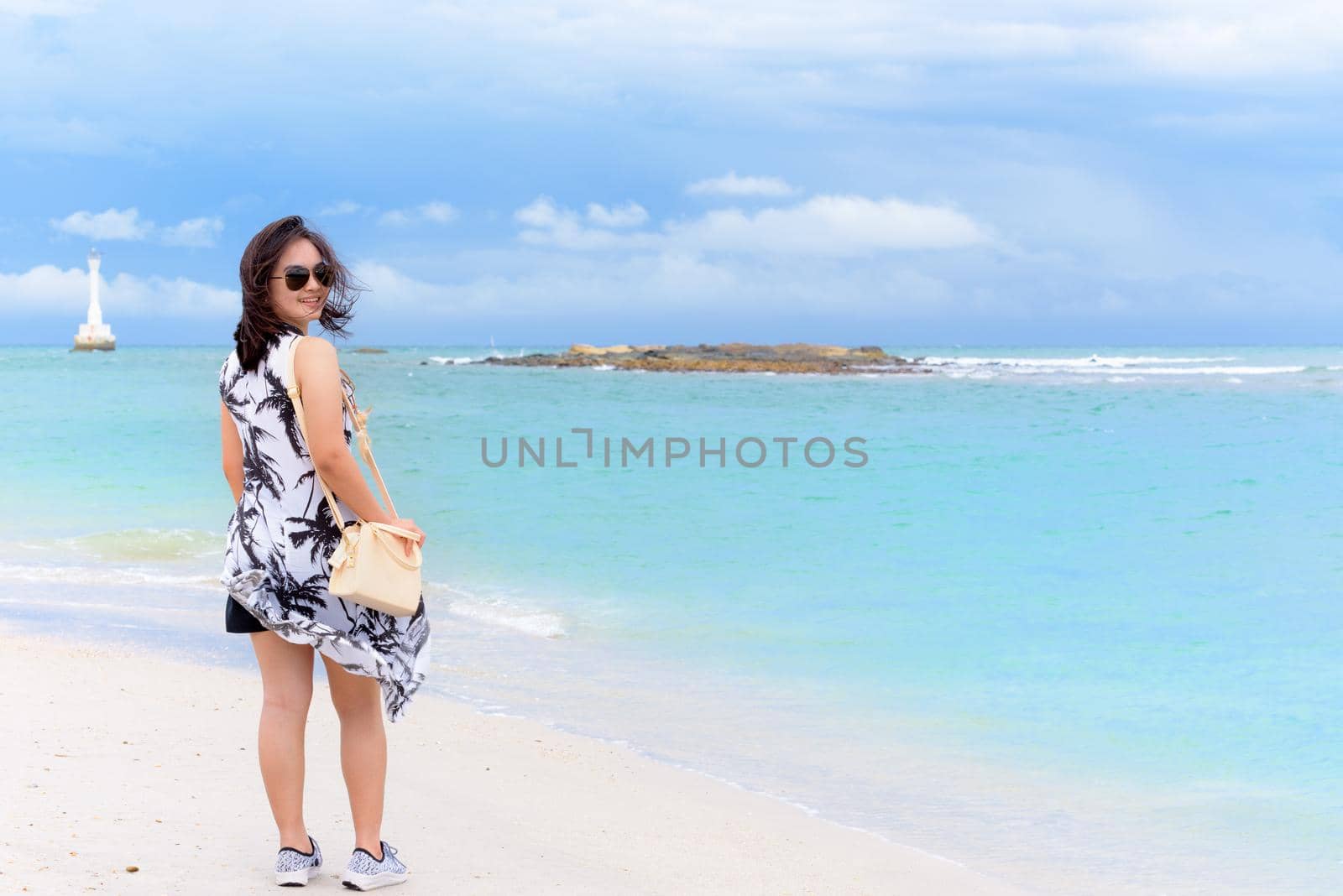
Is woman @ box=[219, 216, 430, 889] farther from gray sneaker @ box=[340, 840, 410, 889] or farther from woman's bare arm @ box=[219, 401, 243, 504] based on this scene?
gray sneaker @ box=[340, 840, 410, 889]

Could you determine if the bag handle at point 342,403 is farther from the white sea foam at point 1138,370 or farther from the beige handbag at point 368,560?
the white sea foam at point 1138,370

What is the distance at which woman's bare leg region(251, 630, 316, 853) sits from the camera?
2684 millimetres

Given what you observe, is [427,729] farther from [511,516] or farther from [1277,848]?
[511,516]

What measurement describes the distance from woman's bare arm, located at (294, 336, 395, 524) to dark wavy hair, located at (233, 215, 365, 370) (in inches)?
4.4

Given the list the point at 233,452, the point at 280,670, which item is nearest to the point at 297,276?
the point at 233,452

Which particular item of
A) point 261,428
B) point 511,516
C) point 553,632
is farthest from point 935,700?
point 511,516

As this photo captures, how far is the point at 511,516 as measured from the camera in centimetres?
1204

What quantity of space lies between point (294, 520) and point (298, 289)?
20.3 inches

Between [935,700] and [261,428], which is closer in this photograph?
[261,428]

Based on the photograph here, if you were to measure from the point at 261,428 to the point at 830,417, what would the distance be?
26.0 m

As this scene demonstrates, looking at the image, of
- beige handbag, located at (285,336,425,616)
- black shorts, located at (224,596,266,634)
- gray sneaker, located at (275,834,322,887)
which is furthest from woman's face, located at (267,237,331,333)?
gray sneaker, located at (275,834,322,887)

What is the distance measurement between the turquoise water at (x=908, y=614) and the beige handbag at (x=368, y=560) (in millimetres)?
2108

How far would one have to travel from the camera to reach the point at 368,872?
2.80 m

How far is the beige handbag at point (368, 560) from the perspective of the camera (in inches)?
99.3
